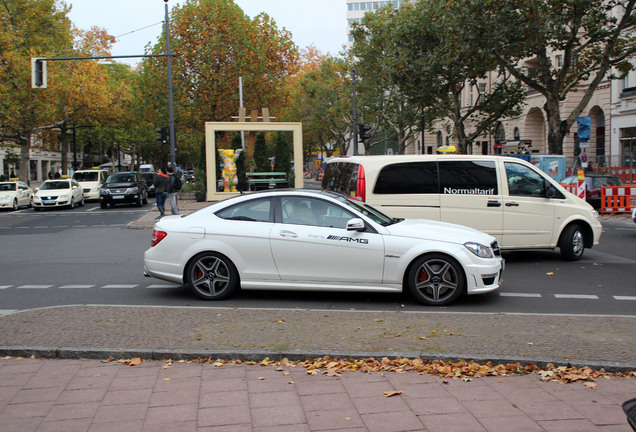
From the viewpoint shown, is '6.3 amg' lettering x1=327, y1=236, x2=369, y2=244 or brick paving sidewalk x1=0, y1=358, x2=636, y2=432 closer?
brick paving sidewalk x1=0, y1=358, x2=636, y2=432

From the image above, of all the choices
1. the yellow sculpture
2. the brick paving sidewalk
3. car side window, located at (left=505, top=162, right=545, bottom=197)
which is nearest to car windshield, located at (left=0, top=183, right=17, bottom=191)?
the yellow sculpture

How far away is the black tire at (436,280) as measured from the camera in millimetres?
7746

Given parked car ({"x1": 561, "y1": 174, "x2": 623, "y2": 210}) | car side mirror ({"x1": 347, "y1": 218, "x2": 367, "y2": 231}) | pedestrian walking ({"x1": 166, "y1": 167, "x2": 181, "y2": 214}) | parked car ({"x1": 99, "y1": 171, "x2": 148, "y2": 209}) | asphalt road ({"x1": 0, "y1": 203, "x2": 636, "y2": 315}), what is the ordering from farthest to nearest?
1. parked car ({"x1": 99, "y1": 171, "x2": 148, "y2": 209})
2. parked car ({"x1": 561, "y1": 174, "x2": 623, "y2": 210})
3. pedestrian walking ({"x1": 166, "y1": 167, "x2": 181, "y2": 214})
4. asphalt road ({"x1": 0, "y1": 203, "x2": 636, "y2": 315})
5. car side mirror ({"x1": 347, "y1": 218, "x2": 367, "y2": 231})

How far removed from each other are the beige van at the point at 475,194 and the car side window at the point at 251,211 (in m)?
2.90

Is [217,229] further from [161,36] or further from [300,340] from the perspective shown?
[161,36]

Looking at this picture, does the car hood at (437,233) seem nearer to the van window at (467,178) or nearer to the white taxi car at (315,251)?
the white taxi car at (315,251)

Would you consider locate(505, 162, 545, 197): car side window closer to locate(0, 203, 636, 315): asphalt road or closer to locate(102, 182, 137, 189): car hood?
locate(0, 203, 636, 315): asphalt road

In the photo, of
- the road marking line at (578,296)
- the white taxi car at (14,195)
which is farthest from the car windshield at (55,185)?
the road marking line at (578,296)

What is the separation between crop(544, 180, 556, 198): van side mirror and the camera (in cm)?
1129

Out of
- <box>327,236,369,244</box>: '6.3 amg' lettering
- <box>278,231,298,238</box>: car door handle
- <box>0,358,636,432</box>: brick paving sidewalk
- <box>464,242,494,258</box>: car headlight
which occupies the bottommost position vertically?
<box>0,358,636,432</box>: brick paving sidewalk

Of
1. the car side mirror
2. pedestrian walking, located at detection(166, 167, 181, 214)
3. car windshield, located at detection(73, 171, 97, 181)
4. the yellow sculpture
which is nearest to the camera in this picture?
the car side mirror

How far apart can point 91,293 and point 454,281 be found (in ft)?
16.2

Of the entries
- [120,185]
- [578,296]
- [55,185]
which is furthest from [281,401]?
[55,185]

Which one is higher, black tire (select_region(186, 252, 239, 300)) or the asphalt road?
black tire (select_region(186, 252, 239, 300))
